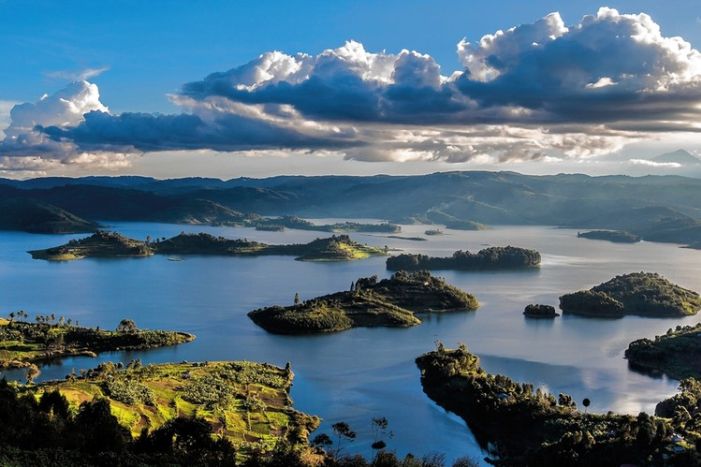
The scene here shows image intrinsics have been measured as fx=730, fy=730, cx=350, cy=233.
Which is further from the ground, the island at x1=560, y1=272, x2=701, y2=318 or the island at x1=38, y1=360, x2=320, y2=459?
the island at x1=560, y1=272, x2=701, y2=318

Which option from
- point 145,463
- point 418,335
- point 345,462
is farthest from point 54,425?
point 418,335

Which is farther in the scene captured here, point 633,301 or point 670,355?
point 633,301

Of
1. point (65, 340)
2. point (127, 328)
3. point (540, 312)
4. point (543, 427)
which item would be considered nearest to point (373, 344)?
point (127, 328)

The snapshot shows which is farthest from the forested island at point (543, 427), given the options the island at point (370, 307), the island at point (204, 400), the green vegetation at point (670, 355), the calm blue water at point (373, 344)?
the island at point (370, 307)

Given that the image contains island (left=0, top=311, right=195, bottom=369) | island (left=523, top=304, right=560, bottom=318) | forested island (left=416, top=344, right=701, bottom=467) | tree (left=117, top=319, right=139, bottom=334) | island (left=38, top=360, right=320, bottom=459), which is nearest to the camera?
forested island (left=416, top=344, right=701, bottom=467)

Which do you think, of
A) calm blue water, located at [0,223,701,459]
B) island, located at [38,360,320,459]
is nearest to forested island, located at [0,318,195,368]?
calm blue water, located at [0,223,701,459]

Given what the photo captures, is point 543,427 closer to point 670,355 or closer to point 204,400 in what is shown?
point 204,400

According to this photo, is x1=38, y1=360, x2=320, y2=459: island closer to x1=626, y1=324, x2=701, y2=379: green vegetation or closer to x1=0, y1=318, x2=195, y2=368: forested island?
x1=0, y1=318, x2=195, y2=368: forested island

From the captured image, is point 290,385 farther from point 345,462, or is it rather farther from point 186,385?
point 345,462
